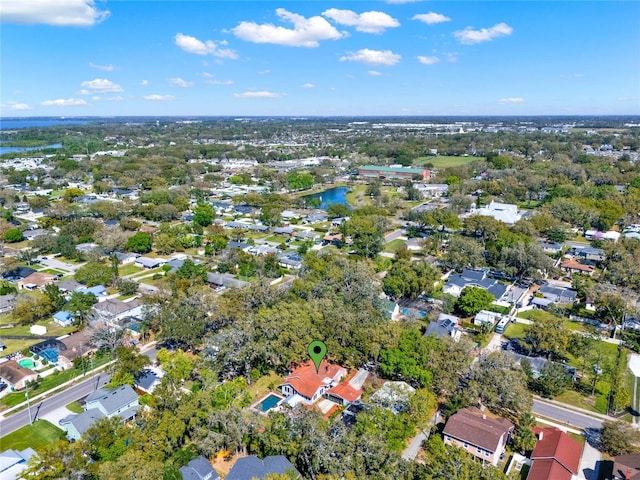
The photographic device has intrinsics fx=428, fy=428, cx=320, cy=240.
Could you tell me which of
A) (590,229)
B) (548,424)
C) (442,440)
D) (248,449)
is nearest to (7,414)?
(248,449)

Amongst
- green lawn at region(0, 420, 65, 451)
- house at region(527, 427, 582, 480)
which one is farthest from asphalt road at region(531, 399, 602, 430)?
green lawn at region(0, 420, 65, 451)

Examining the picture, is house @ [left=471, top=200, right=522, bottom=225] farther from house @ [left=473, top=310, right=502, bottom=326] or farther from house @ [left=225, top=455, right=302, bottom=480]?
house @ [left=225, top=455, right=302, bottom=480]

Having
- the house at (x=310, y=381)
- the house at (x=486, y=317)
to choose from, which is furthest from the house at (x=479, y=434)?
the house at (x=486, y=317)

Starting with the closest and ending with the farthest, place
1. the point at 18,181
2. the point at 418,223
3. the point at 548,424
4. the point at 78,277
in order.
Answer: the point at 548,424
the point at 78,277
the point at 418,223
the point at 18,181

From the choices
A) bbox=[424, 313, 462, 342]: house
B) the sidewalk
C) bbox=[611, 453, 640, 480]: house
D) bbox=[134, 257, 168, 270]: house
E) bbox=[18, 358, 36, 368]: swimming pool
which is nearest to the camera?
bbox=[611, 453, 640, 480]: house

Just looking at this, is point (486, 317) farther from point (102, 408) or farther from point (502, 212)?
point (502, 212)

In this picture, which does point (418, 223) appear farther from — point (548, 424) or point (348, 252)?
point (548, 424)

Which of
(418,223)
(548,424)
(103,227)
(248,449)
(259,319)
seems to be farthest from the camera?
(418,223)

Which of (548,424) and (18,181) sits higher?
(18,181)
